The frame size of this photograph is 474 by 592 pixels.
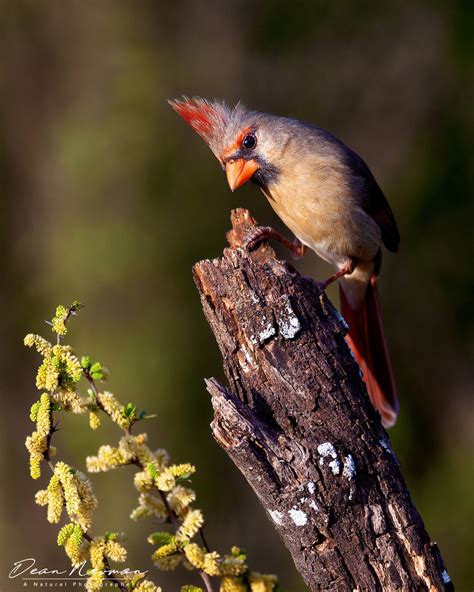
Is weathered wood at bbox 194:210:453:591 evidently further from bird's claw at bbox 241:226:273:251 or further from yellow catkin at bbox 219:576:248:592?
bird's claw at bbox 241:226:273:251

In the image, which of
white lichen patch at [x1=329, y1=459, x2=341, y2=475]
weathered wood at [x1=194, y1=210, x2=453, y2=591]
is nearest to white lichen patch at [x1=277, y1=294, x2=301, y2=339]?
weathered wood at [x1=194, y1=210, x2=453, y2=591]

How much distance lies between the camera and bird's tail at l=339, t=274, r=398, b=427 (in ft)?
12.2

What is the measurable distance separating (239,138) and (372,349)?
3.63 ft

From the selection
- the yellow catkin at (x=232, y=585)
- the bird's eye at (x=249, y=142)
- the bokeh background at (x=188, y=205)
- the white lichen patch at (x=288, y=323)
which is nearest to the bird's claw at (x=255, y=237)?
the white lichen patch at (x=288, y=323)

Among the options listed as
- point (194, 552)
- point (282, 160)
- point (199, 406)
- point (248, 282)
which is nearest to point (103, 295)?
point (199, 406)

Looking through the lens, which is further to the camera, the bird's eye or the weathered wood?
the bird's eye

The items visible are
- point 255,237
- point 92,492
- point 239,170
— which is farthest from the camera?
point 239,170

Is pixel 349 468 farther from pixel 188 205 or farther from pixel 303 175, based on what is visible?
pixel 188 205

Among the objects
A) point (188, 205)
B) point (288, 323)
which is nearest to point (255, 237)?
point (288, 323)

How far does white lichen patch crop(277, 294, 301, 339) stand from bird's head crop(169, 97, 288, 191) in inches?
49.7

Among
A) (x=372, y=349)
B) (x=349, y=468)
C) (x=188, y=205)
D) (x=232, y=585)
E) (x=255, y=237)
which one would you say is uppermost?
(x=188, y=205)

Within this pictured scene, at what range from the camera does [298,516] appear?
210cm

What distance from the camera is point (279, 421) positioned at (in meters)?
2.21

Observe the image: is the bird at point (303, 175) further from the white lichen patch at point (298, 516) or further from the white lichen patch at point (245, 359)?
the white lichen patch at point (298, 516)
